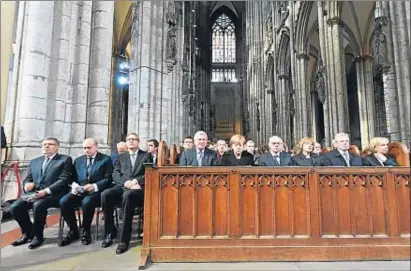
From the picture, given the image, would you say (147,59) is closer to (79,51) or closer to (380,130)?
(79,51)

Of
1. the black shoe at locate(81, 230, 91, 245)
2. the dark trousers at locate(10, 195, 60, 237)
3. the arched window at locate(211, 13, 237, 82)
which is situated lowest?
the black shoe at locate(81, 230, 91, 245)

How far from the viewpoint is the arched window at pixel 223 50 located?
33719 millimetres

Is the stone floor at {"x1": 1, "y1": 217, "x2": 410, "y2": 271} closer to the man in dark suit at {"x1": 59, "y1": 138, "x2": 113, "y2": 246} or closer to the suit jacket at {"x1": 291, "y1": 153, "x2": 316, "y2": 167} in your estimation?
the man in dark suit at {"x1": 59, "y1": 138, "x2": 113, "y2": 246}

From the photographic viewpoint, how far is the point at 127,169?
3584 millimetres

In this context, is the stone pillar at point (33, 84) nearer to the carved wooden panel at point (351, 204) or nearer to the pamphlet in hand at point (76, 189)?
the pamphlet in hand at point (76, 189)

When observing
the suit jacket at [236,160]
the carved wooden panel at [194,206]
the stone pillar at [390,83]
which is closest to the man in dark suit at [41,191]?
the carved wooden panel at [194,206]

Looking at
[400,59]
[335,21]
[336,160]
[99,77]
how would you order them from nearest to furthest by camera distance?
[336,160]
[99,77]
[400,59]
[335,21]

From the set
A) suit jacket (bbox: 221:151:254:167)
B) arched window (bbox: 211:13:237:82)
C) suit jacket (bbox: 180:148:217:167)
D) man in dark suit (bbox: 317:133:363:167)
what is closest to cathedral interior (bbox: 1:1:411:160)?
man in dark suit (bbox: 317:133:363:167)

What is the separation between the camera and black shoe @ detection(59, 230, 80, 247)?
121 inches

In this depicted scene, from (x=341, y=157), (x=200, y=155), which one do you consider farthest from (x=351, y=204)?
(x=200, y=155)

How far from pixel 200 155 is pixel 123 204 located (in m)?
1.14

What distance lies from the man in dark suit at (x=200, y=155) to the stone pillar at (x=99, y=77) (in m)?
1.49

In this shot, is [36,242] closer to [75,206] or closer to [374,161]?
[75,206]

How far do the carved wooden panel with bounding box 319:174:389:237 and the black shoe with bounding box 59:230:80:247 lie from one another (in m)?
2.50
